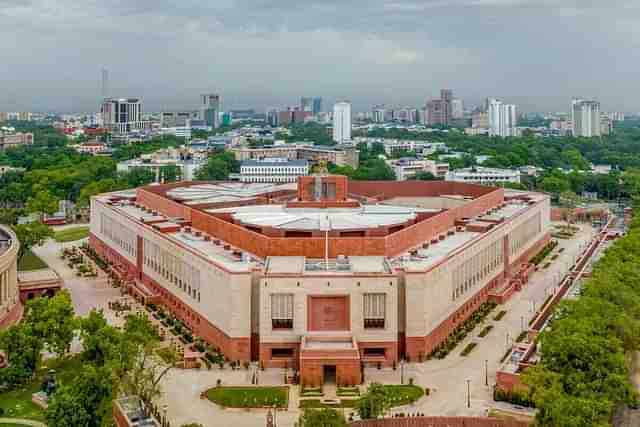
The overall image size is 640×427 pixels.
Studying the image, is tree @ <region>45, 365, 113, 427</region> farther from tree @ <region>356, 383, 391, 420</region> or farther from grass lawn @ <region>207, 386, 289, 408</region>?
tree @ <region>356, 383, 391, 420</region>

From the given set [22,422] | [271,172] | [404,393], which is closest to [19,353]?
[22,422]

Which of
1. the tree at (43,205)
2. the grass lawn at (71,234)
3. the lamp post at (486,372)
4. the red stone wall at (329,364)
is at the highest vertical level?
the tree at (43,205)

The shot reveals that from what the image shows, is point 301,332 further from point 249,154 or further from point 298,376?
point 249,154

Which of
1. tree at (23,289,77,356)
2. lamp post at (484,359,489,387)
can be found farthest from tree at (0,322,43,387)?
lamp post at (484,359,489,387)

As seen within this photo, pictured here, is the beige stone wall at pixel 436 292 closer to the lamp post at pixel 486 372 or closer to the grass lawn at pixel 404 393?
the lamp post at pixel 486 372

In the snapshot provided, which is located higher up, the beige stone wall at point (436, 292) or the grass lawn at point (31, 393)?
the beige stone wall at point (436, 292)

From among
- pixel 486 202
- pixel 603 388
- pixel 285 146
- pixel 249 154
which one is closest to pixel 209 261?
pixel 603 388

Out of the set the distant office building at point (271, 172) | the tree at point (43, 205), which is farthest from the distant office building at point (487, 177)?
the tree at point (43, 205)
